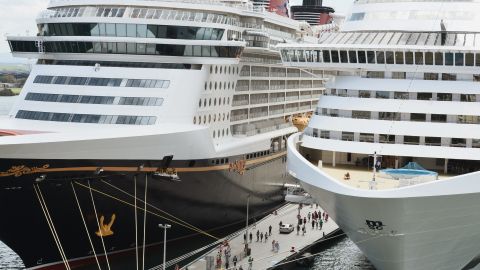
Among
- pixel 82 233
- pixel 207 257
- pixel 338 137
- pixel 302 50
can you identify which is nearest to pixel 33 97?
pixel 82 233

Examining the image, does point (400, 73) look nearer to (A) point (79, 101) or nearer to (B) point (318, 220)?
(A) point (79, 101)

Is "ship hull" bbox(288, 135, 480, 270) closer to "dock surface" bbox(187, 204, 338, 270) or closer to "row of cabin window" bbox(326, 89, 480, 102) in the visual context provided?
"row of cabin window" bbox(326, 89, 480, 102)

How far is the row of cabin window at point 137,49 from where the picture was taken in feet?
92.6

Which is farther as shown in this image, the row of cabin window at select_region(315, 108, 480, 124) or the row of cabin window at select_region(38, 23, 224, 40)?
the row of cabin window at select_region(38, 23, 224, 40)

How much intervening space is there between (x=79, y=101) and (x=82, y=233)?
15.7ft

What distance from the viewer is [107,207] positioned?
82.4 ft

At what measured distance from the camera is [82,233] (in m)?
25.5

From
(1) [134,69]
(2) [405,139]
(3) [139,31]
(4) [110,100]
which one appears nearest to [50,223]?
(4) [110,100]

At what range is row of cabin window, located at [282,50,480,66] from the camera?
21.2 metres

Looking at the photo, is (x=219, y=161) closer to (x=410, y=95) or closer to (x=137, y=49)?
(x=137, y=49)

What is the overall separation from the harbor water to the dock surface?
0.73 m

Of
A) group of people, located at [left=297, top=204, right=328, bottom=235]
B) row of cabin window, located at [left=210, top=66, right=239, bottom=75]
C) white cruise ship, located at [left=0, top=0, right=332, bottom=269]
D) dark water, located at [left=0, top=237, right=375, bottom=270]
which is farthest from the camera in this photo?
group of people, located at [left=297, top=204, right=328, bottom=235]

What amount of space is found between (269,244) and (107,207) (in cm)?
840

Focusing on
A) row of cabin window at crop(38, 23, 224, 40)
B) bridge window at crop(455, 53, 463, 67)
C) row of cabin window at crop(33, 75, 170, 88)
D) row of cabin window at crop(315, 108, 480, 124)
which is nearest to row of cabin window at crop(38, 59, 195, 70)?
row of cabin window at crop(33, 75, 170, 88)
